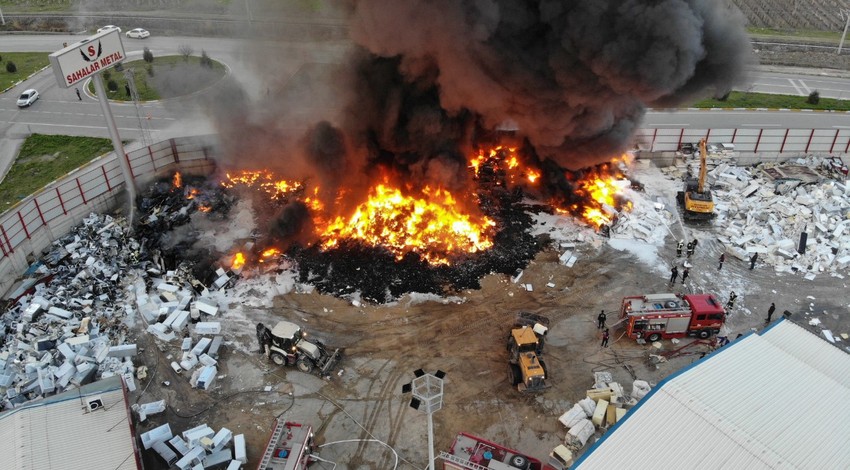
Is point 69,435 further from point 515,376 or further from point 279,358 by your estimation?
point 515,376

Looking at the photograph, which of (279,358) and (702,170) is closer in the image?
(279,358)

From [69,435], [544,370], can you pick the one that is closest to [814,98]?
[544,370]

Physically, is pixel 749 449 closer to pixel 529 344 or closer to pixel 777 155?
pixel 529 344

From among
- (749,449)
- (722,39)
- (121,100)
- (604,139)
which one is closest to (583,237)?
(604,139)

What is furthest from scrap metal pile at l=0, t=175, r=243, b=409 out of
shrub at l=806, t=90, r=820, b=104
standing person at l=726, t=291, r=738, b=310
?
shrub at l=806, t=90, r=820, b=104

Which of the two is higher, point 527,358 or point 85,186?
point 85,186

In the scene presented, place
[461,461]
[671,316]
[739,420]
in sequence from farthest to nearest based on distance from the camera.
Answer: [671,316]
[461,461]
[739,420]

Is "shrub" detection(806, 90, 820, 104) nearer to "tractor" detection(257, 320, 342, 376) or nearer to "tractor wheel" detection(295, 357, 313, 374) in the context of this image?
"tractor" detection(257, 320, 342, 376)

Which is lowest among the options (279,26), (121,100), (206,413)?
(206,413)

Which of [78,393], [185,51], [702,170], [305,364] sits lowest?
[305,364]
